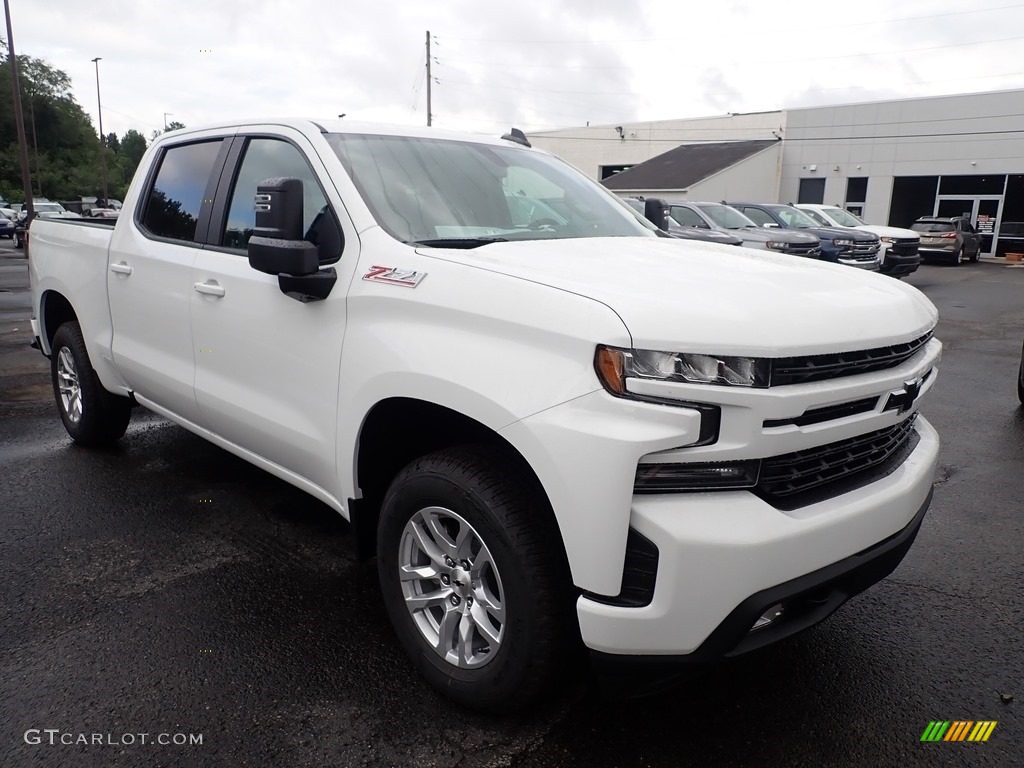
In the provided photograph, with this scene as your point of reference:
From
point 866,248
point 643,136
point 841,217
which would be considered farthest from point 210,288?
point 643,136

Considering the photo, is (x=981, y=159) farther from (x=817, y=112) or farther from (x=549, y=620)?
(x=549, y=620)

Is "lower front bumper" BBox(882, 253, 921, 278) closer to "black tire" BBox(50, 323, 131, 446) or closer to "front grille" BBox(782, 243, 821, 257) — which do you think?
"front grille" BBox(782, 243, 821, 257)

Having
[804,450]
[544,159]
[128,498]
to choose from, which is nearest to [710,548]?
[804,450]

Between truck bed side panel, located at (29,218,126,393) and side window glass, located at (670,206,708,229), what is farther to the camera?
side window glass, located at (670,206,708,229)

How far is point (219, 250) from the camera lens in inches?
138

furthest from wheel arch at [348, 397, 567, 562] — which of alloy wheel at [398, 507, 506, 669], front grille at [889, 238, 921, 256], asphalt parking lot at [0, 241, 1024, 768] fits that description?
front grille at [889, 238, 921, 256]

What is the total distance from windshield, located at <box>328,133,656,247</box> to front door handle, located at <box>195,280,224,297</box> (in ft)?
2.67

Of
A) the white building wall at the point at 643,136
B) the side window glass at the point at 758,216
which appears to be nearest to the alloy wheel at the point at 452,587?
the side window glass at the point at 758,216

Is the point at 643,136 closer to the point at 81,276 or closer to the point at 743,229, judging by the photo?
the point at 743,229

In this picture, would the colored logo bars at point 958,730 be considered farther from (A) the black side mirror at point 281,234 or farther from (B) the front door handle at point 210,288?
(B) the front door handle at point 210,288

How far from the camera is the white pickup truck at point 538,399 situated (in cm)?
201

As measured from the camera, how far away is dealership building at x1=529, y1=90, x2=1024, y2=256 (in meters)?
29.2

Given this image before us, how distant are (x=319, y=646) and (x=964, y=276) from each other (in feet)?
75.8

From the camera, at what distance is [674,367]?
201cm
